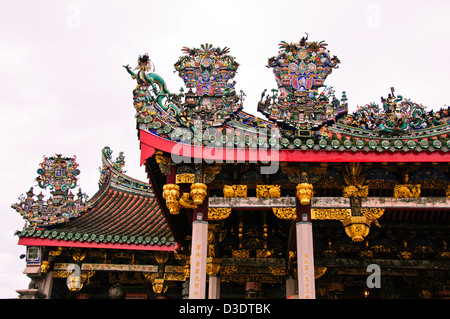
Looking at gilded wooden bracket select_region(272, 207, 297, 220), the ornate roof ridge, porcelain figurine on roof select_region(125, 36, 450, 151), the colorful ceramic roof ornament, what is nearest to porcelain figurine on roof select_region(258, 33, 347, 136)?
Answer: porcelain figurine on roof select_region(125, 36, 450, 151)

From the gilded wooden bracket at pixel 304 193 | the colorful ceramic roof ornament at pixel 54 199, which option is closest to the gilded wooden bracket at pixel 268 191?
the gilded wooden bracket at pixel 304 193

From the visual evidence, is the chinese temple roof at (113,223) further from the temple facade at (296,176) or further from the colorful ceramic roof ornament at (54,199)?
the temple facade at (296,176)

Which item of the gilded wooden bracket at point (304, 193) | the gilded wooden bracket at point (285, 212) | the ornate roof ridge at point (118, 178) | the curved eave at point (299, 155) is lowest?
the gilded wooden bracket at point (285, 212)

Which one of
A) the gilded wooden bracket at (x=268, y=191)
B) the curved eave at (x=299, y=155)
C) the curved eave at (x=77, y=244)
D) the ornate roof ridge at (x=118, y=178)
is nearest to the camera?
the curved eave at (x=299, y=155)

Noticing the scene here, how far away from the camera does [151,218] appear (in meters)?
18.1

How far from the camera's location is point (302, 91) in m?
10.7

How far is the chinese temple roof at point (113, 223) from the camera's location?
15.2 m

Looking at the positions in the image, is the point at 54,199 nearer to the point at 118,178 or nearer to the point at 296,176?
the point at 118,178

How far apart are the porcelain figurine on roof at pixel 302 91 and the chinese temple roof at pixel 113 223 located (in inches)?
252

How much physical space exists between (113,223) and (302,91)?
9348 mm

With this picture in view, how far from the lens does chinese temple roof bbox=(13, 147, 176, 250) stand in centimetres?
1518

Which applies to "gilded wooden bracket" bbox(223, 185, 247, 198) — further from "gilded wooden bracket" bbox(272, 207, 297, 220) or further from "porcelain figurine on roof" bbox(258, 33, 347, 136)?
"porcelain figurine on roof" bbox(258, 33, 347, 136)

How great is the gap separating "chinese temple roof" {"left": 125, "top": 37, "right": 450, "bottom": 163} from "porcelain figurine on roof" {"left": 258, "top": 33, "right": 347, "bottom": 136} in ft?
0.07

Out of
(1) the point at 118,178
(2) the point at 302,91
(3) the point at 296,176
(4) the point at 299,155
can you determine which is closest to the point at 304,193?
(3) the point at 296,176
